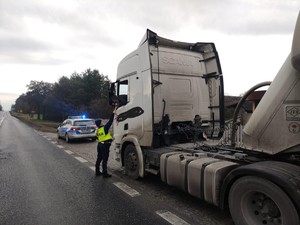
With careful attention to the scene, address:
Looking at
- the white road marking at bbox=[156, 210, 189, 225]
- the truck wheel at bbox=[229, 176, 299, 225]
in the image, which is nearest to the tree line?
the white road marking at bbox=[156, 210, 189, 225]

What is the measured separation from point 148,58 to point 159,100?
962mm

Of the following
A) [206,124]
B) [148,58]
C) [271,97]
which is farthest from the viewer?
[206,124]

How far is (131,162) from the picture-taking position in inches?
275

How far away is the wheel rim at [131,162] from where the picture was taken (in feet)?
22.6

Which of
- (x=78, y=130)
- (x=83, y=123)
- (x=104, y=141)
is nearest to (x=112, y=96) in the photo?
(x=104, y=141)

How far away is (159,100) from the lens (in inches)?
256

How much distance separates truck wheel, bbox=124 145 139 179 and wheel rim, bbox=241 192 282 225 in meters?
3.36

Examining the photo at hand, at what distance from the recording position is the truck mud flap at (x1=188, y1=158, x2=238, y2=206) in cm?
418

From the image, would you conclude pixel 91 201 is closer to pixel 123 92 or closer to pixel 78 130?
pixel 123 92

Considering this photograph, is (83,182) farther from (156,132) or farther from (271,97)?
(271,97)

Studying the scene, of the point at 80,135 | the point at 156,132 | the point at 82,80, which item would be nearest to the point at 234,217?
the point at 156,132

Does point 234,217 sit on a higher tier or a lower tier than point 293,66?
lower

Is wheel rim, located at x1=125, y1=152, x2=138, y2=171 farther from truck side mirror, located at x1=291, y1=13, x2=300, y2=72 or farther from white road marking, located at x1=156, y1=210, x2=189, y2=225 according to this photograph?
truck side mirror, located at x1=291, y1=13, x2=300, y2=72

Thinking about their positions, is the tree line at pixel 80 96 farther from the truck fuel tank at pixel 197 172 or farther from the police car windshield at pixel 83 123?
the truck fuel tank at pixel 197 172
